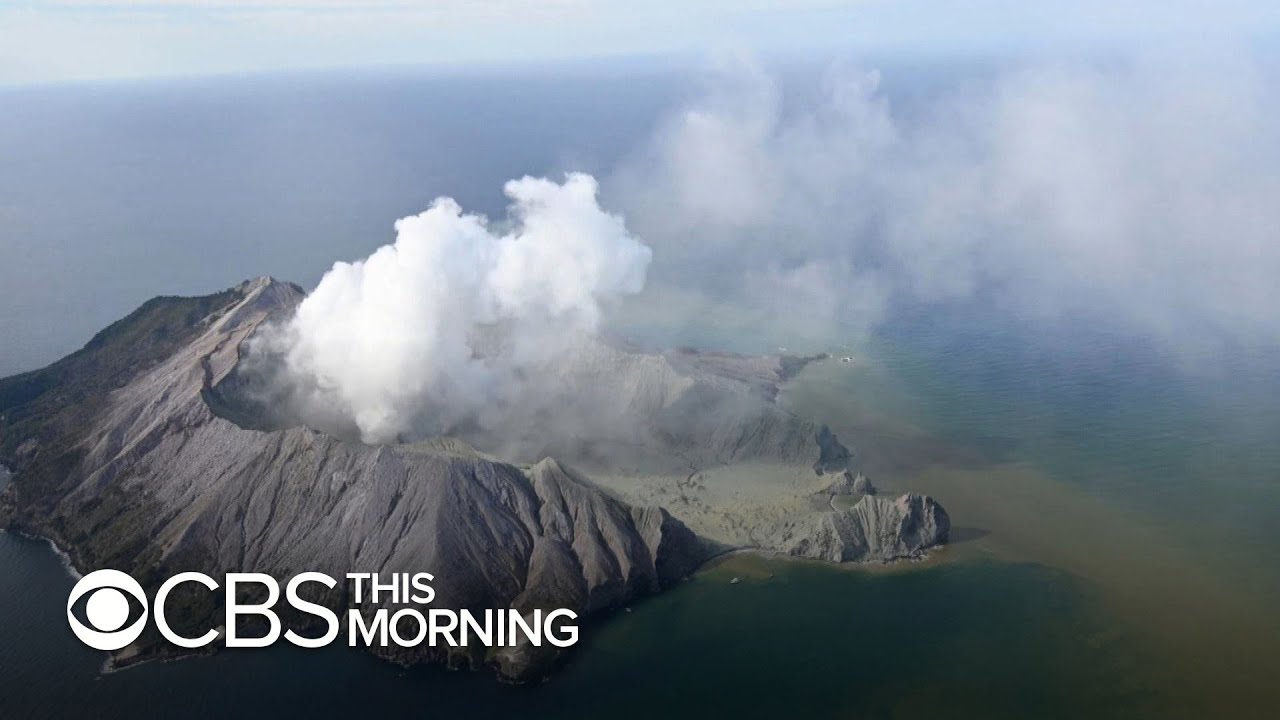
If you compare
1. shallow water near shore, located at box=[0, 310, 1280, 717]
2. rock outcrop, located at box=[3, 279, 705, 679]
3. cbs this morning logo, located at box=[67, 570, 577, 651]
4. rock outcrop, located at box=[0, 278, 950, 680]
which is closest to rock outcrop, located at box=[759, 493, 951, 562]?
rock outcrop, located at box=[0, 278, 950, 680]

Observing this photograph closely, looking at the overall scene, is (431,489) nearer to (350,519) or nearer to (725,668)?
(350,519)

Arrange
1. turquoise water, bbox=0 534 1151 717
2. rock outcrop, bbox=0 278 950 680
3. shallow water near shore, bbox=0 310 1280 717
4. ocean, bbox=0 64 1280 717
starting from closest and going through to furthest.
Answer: turquoise water, bbox=0 534 1151 717 → shallow water near shore, bbox=0 310 1280 717 → ocean, bbox=0 64 1280 717 → rock outcrop, bbox=0 278 950 680

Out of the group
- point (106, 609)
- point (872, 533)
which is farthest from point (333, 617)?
point (872, 533)

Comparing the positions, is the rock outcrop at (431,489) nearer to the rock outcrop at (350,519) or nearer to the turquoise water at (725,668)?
the rock outcrop at (350,519)

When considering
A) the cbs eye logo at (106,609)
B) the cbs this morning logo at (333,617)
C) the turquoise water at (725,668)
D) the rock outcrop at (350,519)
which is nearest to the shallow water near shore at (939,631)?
the turquoise water at (725,668)

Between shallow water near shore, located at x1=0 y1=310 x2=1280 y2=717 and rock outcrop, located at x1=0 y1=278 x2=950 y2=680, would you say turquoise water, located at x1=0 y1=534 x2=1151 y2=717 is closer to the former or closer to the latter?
shallow water near shore, located at x1=0 y1=310 x2=1280 y2=717
